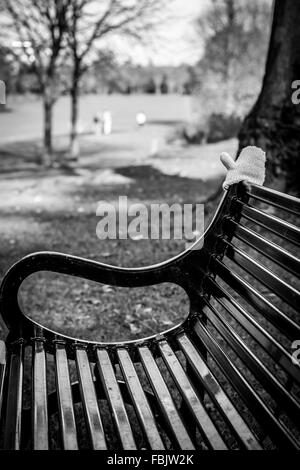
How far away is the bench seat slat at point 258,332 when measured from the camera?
1.15 meters

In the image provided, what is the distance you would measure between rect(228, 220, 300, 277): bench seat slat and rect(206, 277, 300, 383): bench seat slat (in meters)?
0.20

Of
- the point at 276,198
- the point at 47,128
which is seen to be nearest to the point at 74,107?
the point at 47,128

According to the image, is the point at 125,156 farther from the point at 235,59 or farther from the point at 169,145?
the point at 235,59

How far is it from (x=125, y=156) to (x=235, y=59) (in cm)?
722

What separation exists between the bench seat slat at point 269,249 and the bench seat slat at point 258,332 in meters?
0.20

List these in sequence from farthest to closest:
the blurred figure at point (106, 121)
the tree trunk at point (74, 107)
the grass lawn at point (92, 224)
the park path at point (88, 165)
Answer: the blurred figure at point (106, 121)
the tree trunk at point (74, 107)
the park path at point (88, 165)
the grass lawn at point (92, 224)

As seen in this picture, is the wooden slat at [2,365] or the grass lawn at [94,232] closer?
the wooden slat at [2,365]

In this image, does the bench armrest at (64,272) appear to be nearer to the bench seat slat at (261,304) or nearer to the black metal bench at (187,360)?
the black metal bench at (187,360)

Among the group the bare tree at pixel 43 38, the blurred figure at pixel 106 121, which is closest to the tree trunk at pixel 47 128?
the bare tree at pixel 43 38

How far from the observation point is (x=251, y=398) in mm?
1255

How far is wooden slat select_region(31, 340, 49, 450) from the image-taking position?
1175mm

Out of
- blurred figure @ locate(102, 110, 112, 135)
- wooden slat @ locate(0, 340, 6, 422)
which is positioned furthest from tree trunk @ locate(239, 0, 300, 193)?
blurred figure @ locate(102, 110, 112, 135)
